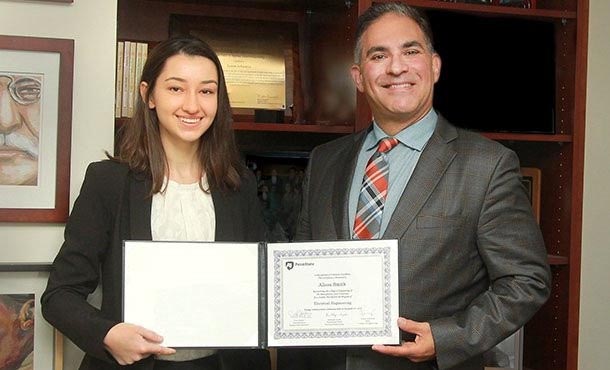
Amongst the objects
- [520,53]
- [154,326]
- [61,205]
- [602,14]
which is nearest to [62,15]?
[61,205]

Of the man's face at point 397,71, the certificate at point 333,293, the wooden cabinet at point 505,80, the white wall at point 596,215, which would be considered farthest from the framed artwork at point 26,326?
the white wall at point 596,215

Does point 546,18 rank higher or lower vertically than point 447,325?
higher

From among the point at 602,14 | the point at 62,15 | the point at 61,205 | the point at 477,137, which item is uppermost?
the point at 602,14

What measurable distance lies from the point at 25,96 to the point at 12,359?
65 cm

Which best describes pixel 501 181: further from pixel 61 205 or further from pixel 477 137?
pixel 61 205

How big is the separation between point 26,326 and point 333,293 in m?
0.81

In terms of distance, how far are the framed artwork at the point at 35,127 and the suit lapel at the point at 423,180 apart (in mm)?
835

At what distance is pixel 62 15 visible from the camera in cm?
185

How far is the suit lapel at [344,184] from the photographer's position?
1650mm

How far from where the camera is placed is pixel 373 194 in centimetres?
166

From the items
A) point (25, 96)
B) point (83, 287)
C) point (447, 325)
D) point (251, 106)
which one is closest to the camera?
point (447, 325)

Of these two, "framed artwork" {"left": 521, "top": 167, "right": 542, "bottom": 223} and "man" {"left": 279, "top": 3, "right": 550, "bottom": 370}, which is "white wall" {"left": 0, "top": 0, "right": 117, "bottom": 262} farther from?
"framed artwork" {"left": 521, "top": 167, "right": 542, "bottom": 223}

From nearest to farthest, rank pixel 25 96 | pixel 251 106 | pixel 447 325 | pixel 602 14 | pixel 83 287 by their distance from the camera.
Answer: pixel 447 325, pixel 83 287, pixel 25 96, pixel 251 106, pixel 602 14

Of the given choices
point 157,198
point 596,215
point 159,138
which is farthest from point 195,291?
point 596,215
